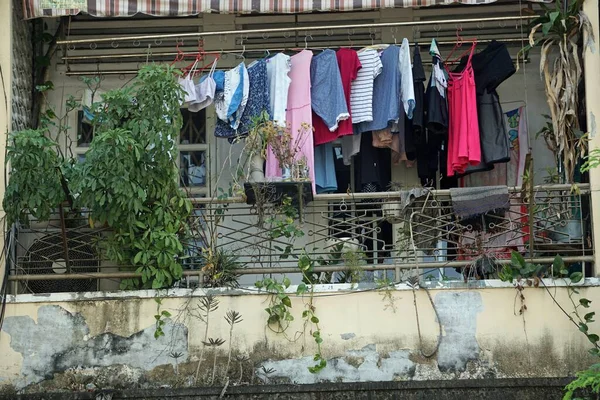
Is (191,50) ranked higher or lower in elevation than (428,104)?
higher

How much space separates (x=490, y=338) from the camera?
810 cm

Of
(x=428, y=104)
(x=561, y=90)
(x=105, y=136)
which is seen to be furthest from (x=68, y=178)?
(x=561, y=90)

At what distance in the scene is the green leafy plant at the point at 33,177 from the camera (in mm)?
8055

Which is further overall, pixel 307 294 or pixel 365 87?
pixel 365 87

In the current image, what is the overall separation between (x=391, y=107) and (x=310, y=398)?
298cm

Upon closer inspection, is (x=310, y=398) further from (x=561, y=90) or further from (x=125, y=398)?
(x=561, y=90)

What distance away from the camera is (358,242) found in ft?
29.2

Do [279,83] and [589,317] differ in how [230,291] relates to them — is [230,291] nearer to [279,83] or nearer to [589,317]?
[279,83]

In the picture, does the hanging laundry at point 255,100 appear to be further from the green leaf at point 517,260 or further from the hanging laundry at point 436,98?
the green leaf at point 517,260

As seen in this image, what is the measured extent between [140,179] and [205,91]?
1435 millimetres

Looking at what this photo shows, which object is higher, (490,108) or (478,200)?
(490,108)

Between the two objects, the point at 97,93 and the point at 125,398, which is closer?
the point at 125,398

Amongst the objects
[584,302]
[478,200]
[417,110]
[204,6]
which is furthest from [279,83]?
[584,302]

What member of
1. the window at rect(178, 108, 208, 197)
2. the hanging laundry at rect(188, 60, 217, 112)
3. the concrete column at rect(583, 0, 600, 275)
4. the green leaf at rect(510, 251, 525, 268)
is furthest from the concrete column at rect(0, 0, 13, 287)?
the concrete column at rect(583, 0, 600, 275)
